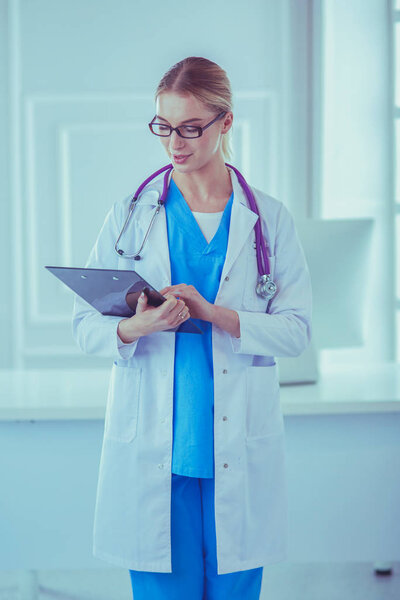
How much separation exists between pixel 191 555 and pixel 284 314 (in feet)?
1.71

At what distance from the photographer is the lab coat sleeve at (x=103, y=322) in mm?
1288

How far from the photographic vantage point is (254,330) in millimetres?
1286

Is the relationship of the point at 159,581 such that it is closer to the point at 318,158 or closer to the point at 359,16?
the point at 318,158

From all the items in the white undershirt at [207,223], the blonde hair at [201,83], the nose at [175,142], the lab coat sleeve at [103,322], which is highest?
the blonde hair at [201,83]

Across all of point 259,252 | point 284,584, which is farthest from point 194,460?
point 284,584

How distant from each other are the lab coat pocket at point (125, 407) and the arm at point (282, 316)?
→ 8.6 inches

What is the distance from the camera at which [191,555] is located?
129 centimetres

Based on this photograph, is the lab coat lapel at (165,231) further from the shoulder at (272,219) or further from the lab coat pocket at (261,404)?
the lab coat pocket at (261,404)

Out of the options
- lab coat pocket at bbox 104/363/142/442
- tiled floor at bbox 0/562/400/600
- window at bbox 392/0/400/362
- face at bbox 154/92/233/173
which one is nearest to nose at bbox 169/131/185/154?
face at bbox 154/92/233/173

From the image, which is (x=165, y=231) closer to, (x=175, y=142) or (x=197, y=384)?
(x=175, y=142)

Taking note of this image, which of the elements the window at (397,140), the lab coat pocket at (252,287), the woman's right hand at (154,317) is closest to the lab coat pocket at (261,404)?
the lab coat pocket at (252,287)

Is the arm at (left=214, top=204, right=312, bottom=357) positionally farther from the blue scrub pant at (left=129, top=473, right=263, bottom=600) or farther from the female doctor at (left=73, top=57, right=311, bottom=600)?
the blue scrub pant at (left=129, top=473, right=263, bottom=600)

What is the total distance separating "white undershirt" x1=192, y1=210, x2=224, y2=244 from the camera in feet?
4.43

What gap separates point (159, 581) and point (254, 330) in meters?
0.54
